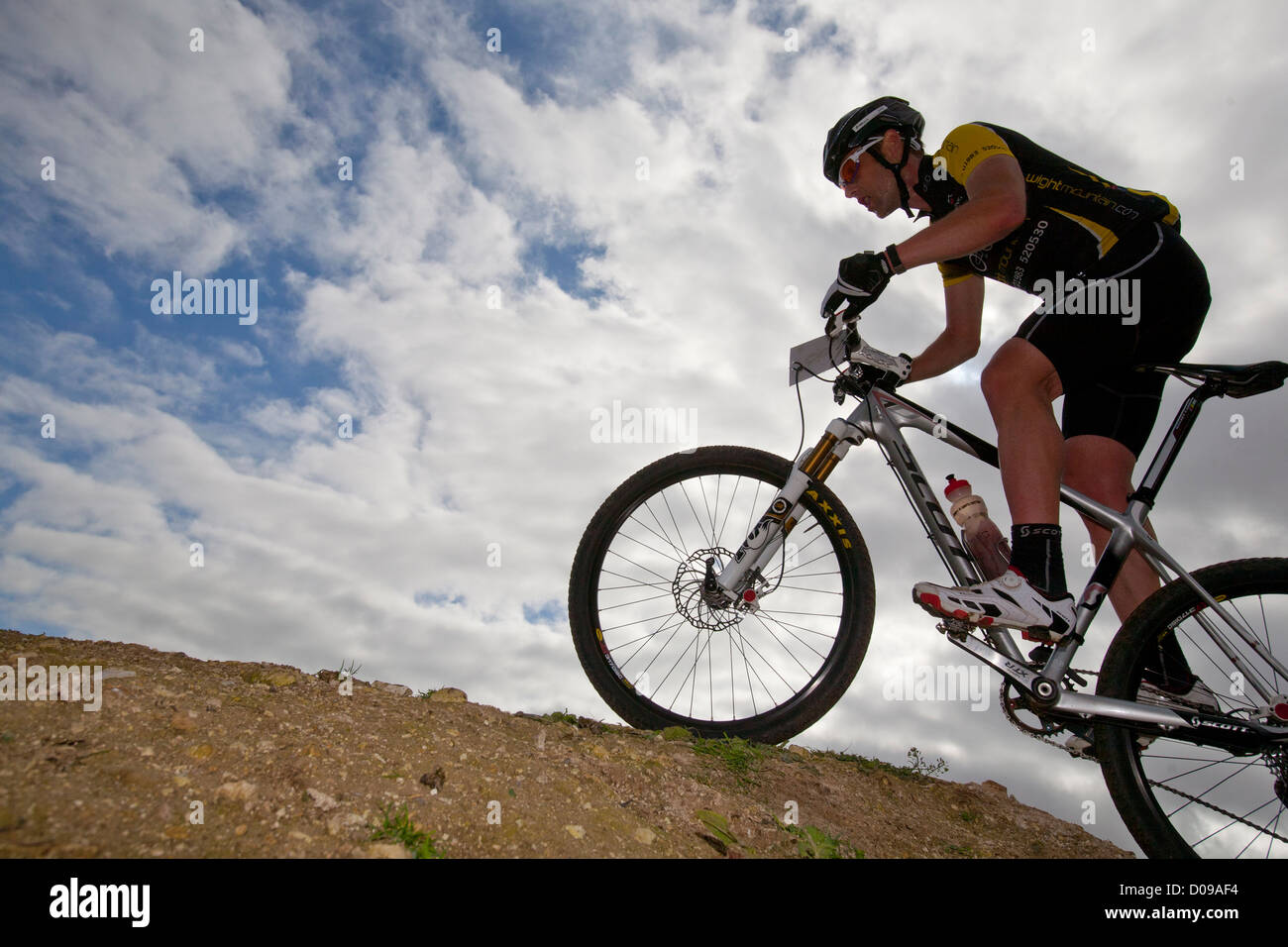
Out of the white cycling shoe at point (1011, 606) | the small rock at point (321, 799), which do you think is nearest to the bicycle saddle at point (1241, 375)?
the white cycling shoe at point (1011, 606)

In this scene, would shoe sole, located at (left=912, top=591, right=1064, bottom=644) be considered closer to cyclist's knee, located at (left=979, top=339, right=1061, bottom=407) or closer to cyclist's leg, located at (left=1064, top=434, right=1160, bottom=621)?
cyclist's leg, located at (left=1064, top=434, right=1160, bottom=621)

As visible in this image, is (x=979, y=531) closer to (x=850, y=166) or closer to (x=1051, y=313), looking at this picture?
(x=1051, y=313)

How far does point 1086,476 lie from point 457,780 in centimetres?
361

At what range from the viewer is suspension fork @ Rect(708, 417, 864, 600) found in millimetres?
4004

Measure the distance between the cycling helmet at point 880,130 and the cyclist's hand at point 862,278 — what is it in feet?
3.12

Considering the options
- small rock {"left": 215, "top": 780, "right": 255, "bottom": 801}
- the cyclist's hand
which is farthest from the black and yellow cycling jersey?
small rock {"left": 215, "top": 780, "right": 255, "bottom": 801}

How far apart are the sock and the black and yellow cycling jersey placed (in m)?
1.40

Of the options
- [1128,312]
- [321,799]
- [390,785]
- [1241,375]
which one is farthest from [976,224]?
[321,799]

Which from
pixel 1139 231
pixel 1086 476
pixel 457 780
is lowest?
pixel 457 780

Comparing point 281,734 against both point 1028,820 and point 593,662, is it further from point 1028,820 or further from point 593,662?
point 1028,820

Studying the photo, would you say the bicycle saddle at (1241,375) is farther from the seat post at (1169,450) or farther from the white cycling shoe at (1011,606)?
the white cycling shoe at (1011,606)

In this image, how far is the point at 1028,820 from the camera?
4371mm
